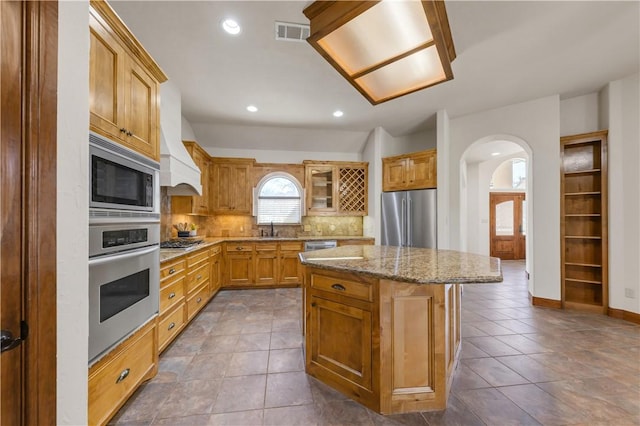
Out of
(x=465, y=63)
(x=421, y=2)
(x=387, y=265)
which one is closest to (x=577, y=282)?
→ (x=465, y=63)

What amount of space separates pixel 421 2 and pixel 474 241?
7009 mm

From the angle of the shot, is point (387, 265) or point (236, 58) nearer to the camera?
point (387, 265)

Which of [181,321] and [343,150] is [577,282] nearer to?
[343,150]

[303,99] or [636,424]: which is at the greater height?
[303,99]

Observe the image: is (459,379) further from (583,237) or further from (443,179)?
(583,237)

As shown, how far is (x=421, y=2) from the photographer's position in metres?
1.38

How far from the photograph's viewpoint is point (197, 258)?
10.4 feet

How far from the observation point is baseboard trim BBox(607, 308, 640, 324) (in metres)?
2.98

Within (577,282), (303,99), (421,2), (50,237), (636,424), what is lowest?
(636,424)

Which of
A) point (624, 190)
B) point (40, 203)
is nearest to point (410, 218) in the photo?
point (624, 190)

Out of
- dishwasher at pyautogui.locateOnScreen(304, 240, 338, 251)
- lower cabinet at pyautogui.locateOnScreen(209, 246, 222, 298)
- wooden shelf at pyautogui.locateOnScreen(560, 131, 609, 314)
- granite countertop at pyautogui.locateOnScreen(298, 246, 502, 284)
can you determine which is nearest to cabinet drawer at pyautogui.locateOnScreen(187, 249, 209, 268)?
lower cabinet at pyautogui.locateOnScreen(209, 246, 222, 298)

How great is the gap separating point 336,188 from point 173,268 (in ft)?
11.0

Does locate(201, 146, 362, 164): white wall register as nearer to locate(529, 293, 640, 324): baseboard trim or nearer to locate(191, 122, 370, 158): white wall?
locate(191, 122, 370, 158): white wall

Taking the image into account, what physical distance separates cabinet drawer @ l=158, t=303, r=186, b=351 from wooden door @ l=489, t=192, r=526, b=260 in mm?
8267
